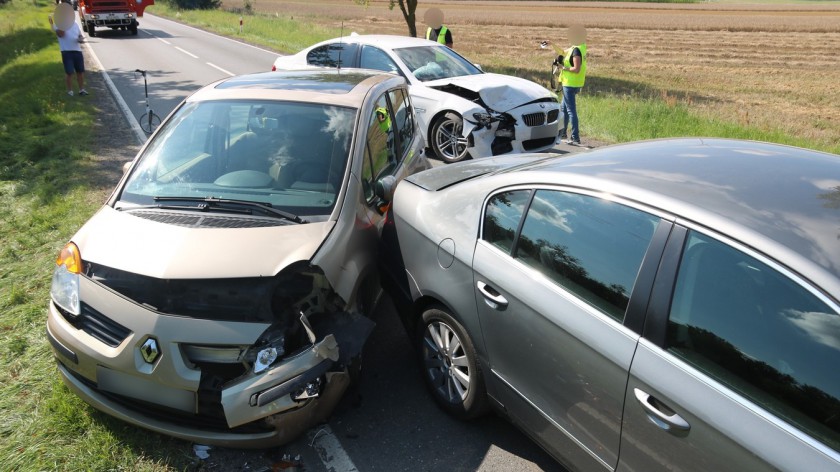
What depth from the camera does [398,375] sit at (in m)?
3.92

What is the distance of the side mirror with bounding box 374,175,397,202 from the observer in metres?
4.04

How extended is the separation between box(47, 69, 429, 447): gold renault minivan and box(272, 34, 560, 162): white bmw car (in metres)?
4.28

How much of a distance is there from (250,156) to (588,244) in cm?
244

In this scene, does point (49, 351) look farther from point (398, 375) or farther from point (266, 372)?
point (398, 375)

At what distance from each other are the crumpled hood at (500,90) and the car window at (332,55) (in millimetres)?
1601

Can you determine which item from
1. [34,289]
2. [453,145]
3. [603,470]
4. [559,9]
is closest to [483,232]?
[603,470]

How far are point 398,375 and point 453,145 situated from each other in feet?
16.9

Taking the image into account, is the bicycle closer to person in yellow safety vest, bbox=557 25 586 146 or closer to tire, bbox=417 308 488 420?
person in yellow safety vest, bbox=557 25 586 146

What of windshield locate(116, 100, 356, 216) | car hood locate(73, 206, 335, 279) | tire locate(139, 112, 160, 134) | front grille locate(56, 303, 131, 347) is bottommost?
tire locate(139, 112, 160, 134)

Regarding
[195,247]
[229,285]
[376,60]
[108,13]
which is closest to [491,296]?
[229,285]

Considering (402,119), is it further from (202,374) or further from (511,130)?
(511,130)

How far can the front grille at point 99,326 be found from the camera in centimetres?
299

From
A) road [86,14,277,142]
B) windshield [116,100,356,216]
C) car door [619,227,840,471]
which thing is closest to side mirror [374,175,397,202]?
windshield [116,100,356,216]

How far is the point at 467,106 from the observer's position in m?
8.28
